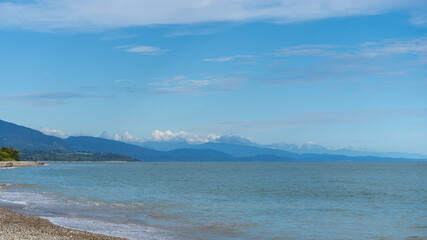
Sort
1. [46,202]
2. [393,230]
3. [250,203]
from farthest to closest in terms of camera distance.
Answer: [250,203]
[46,202]
[393,230]

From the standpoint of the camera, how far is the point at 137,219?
→ 1363 inches

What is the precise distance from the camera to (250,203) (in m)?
48.6

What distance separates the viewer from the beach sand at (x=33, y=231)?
21.8 meters

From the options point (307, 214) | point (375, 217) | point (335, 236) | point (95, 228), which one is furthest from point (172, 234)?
point (375, 217)

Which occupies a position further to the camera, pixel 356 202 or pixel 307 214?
pixel 356 202

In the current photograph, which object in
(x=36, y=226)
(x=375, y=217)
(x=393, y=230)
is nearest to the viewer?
(x=36, y=226)

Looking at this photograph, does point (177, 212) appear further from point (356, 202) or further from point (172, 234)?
point (356, 202)

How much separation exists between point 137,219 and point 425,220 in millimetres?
24006

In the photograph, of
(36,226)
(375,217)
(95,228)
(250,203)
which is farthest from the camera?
(250,203)

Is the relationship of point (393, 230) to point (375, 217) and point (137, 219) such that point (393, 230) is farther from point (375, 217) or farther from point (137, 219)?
point (137, 219)

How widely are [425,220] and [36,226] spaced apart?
30423 mm

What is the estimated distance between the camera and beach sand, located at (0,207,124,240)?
71.4ft

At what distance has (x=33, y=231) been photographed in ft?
78.0

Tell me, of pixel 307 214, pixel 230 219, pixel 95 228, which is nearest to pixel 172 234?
pixel 95 228
